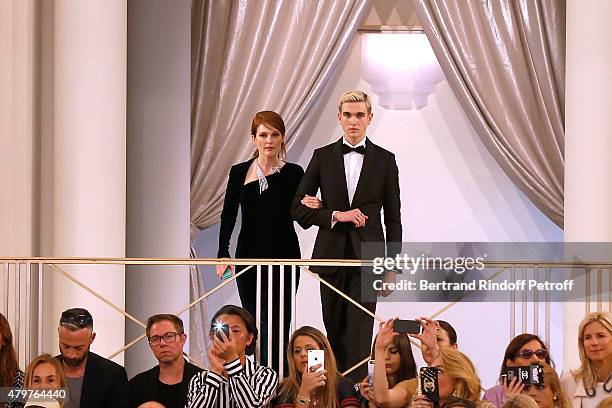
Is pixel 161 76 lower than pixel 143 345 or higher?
higher

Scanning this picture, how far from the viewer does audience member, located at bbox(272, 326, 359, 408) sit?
4.71 metres

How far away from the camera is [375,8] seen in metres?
6.79

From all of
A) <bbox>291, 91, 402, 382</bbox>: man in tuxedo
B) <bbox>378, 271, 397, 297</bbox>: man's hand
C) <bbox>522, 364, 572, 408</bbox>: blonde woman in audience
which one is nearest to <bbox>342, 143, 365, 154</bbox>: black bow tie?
<bbox>291, 91, 402, 382</bbox>: man in tuxedo

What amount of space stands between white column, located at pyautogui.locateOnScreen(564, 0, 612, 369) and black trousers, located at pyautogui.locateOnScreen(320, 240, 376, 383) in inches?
45.0

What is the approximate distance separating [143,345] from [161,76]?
1.69m

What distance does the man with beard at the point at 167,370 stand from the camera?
478 centimetres

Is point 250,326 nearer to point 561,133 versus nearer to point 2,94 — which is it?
point 2,94

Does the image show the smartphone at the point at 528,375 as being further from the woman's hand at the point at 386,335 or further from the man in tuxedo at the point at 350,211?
the man in tuxedo at the point at 350,211

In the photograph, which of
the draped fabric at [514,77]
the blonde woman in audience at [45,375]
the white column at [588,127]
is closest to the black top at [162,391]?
the blonde woman in audience at [45,375]

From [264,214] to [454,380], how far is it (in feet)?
4.33

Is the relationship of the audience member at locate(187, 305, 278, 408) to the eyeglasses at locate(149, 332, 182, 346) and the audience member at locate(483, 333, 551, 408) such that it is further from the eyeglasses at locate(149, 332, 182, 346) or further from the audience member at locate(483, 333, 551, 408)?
the audience member at locate(483, 333, 551, 408)

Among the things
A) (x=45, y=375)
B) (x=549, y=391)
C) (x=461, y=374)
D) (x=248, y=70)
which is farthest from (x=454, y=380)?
(x=248, y=70)

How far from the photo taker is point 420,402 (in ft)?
15.3

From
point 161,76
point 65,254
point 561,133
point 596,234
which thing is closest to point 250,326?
point 65,254
